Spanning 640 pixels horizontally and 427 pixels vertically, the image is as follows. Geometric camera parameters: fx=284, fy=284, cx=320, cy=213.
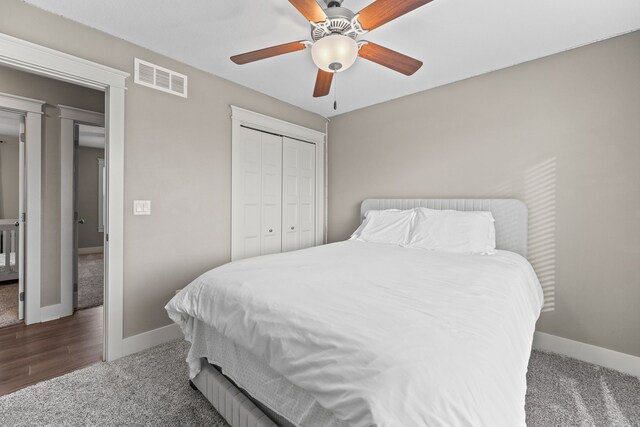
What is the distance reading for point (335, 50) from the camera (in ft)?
5.19

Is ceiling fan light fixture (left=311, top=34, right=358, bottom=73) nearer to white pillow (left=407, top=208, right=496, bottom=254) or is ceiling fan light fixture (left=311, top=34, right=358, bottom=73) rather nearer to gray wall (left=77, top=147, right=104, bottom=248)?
white pillow (left=407, top=208, right=496, bottom=254)

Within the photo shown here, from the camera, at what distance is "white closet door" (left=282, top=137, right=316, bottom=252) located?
3.62 meters

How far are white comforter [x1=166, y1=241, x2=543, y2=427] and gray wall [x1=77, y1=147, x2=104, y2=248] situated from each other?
6.47 metres

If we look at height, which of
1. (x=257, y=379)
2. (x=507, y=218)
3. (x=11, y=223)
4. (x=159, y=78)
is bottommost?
(x=257, y=379)

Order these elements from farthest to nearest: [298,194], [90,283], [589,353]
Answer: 1. [90,283]
2. [298,194]
3. [589,353]

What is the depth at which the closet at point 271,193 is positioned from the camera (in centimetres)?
310

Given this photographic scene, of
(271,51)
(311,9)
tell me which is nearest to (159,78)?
(271,51)

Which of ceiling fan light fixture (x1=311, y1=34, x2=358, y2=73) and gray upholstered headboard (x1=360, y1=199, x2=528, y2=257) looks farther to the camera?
gray upholstered headboard (x1=360, y1=199, x2=528, y2=257)

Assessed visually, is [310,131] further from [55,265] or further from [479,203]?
[55,265]

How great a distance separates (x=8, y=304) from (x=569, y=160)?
584 centimetres

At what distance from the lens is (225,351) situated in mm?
1452

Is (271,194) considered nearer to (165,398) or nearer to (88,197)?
(165,398)

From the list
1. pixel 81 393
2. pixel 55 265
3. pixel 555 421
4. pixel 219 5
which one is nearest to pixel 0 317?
pixel 55 265

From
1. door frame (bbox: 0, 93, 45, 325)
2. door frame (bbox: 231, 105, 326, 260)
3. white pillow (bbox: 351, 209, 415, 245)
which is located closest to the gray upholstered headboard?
white pillow (bbox: 351, 209, 415, 245)
